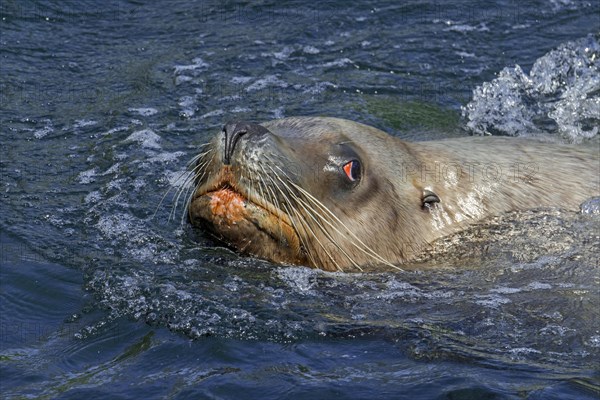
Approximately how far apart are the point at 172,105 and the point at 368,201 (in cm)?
A: 369

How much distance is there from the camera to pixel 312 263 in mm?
6520

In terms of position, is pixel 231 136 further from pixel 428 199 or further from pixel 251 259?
pixel 428 199

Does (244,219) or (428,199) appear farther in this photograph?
(428,199)

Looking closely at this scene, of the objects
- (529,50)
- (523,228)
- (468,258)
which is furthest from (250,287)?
(529,50)

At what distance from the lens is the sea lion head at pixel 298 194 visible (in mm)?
6227

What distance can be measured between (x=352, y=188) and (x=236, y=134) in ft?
2.83

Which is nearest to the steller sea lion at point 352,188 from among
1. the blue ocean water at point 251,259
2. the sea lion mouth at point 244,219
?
the sea lion mouth at point 244,219

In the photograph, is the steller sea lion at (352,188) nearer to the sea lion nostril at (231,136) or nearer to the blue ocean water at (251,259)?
the sea lion nostril at (231,136)

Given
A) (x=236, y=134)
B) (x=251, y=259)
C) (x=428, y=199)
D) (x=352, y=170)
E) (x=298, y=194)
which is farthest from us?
(x=428, y=199)

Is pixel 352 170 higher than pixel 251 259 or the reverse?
higher

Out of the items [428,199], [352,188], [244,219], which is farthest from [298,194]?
[428,199]

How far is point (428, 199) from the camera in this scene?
695 cm

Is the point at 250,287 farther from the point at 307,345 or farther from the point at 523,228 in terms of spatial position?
the point at 523,228

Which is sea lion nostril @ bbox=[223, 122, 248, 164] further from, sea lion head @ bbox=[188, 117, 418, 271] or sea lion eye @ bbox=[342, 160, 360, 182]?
sea lion eye @ bbox=[342, 160, 360, 182]
